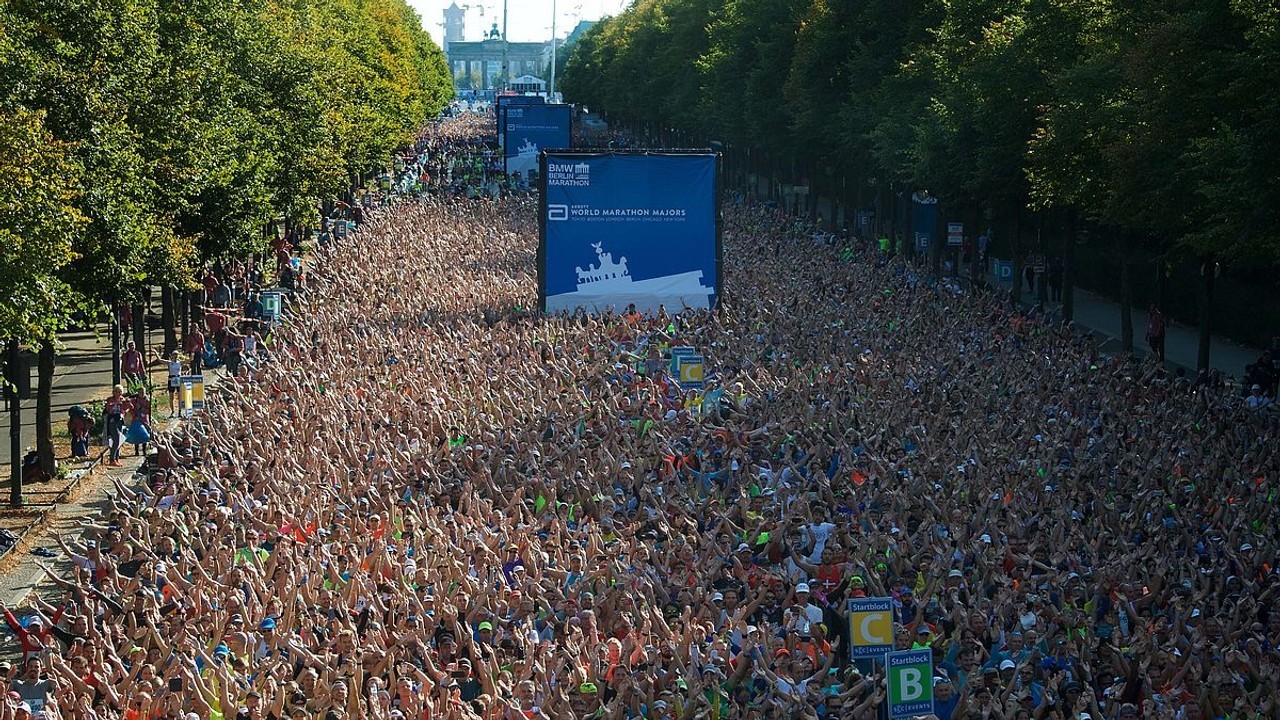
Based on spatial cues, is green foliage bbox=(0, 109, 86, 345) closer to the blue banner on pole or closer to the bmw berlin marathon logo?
the bmw berlin marathon logo

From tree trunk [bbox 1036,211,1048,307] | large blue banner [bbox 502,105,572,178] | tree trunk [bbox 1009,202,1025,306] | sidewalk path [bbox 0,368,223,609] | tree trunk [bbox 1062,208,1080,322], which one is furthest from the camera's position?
large blue banner [bbox 502,105,572,178]

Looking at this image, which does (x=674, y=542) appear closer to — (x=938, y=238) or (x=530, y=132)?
(x=938, y=238)

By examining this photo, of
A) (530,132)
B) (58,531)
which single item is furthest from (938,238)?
(58,531)

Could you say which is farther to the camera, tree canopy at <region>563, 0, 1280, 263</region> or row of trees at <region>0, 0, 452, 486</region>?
tree canopy at <region>563, 0, 1280, 263</region>

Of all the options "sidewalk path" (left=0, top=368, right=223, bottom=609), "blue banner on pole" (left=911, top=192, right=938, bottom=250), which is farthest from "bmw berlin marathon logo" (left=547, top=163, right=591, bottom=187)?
"blue banner on pole" (left=911, top=192, right=938, bottom=250)

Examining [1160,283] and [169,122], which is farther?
[1160,283]

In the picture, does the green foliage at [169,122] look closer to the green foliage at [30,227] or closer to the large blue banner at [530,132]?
the green foliage at [30,227]

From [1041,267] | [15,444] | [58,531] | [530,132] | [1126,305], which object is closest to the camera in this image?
[58,531]
